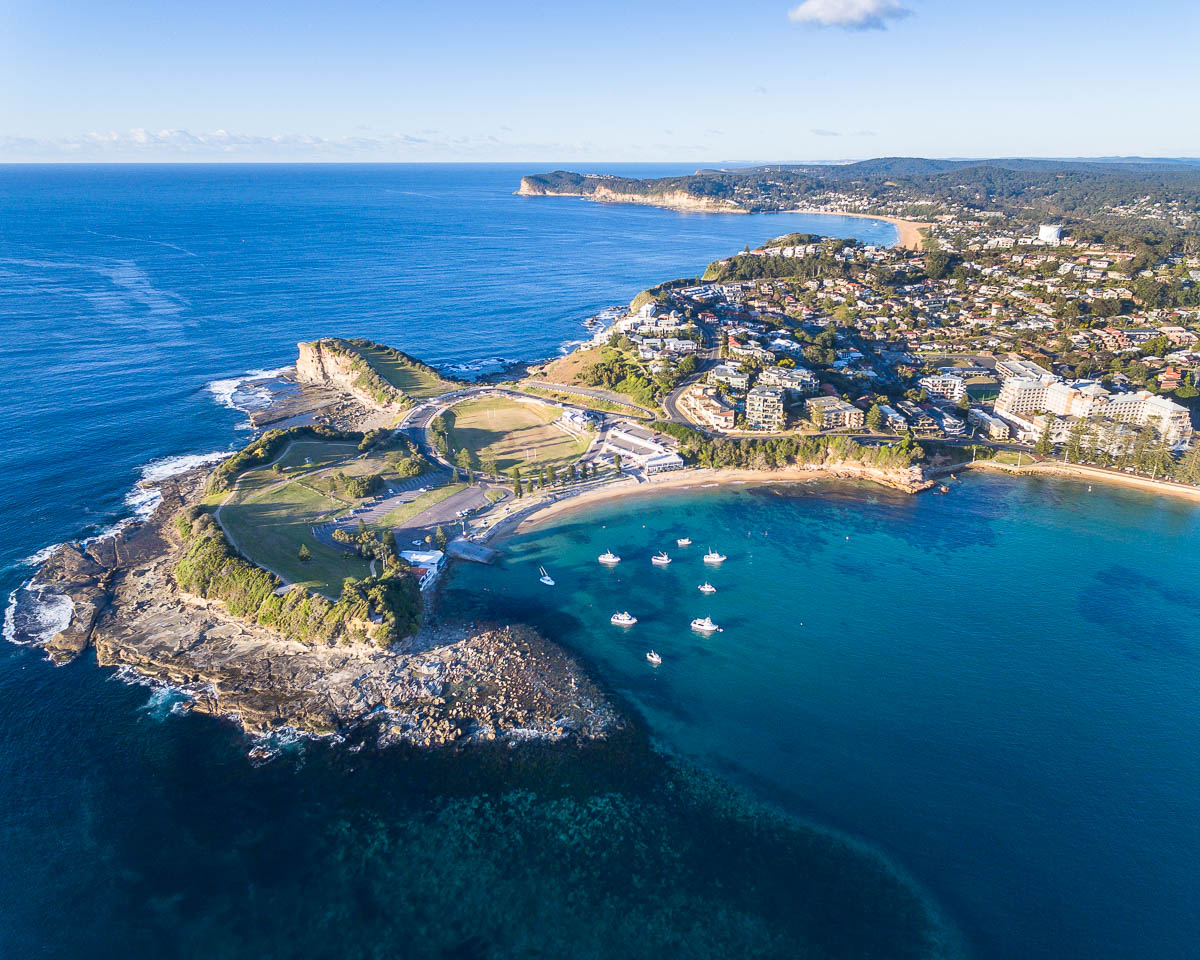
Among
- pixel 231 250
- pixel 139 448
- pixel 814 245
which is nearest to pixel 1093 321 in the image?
pixel 814 245

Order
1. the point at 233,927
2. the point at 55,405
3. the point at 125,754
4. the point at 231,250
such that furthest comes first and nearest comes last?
1. the point at 231,250
2. the point at 55,405
3. the point at 125,754
4. the point at 233,927

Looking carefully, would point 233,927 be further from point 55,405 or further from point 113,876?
point 55,405

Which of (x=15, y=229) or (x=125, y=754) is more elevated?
(x=15, y=229)

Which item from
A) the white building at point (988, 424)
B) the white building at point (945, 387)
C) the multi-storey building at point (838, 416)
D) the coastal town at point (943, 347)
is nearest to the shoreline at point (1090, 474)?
the coastal town at point (943, 347)

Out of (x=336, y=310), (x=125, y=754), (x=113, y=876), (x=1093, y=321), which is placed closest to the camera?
(x=113, y=876)

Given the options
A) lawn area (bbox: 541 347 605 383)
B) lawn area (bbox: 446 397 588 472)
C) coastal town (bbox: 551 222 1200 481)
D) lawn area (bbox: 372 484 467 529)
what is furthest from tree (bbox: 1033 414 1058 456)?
lawn area (bbox: 372 484 467 529)

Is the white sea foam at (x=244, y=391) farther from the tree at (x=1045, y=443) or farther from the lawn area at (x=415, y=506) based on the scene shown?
the tree at (x=1045, y=443)

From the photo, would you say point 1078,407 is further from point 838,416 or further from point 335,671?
point 335,671
